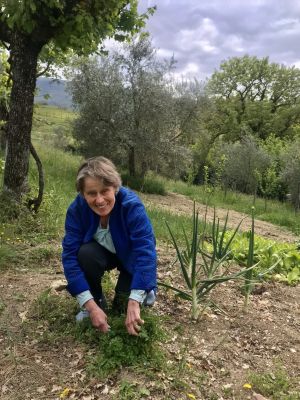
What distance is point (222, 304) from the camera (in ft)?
12.7

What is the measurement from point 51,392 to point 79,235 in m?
1.01

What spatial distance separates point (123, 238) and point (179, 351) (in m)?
0.93

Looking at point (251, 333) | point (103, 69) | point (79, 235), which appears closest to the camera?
point (79, 235)

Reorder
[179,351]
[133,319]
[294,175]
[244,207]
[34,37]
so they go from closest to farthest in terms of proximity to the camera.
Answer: [133,319] → [179,351] → [34,37] → [244,207] → [294,175]

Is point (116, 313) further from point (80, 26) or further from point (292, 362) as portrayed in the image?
point (80, 26)

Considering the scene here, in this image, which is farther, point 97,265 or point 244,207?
point 244,207

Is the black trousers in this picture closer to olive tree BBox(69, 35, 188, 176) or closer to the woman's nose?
the woman's nose

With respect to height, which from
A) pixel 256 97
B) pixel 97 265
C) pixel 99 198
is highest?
pixel 256 97

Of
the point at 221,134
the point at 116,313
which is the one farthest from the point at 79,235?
the point at 221,134

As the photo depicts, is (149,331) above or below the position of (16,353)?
above

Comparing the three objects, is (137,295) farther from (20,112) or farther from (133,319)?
(20,112)

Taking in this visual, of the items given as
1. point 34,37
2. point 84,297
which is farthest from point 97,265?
point 34,37

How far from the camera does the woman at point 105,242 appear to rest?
103 inches

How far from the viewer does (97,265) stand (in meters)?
2.85
